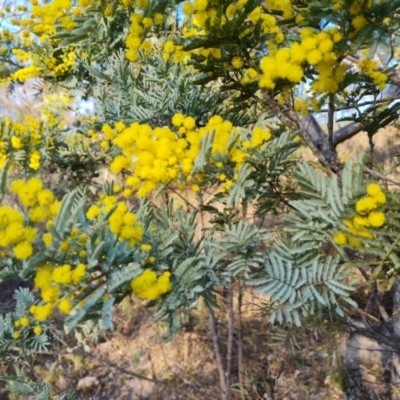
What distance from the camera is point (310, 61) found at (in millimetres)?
830

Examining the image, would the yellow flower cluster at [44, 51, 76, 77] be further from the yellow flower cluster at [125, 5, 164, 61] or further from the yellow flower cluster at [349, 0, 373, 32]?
the yellow flower cluster at [349, 0, 373, 32]

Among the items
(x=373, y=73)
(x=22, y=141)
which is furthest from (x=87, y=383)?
(x=373, y=73)

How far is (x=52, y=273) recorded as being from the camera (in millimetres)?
764

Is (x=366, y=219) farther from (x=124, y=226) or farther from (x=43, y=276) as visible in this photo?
(x=43, y=276)

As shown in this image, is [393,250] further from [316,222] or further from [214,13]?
[214,13]

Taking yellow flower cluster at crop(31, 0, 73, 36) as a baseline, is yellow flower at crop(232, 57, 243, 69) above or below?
below

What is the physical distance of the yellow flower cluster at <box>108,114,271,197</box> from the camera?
101cm

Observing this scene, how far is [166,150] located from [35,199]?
13.7 inches

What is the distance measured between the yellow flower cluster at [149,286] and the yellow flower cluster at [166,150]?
279mm

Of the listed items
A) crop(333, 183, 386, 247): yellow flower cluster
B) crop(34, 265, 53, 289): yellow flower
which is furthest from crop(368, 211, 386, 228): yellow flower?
crop(34, 265, 53, 289): yellow flower

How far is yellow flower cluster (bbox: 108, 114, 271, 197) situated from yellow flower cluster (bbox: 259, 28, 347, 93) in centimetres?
21

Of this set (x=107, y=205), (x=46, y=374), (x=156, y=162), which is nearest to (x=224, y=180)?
(x=156, y=162)

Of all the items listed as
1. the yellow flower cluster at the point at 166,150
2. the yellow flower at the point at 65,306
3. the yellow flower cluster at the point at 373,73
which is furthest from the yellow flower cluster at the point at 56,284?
the yellow flower cluster at the point at 373,73

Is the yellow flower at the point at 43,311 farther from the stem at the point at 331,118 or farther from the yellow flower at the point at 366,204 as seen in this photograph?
the stem at the point at 331,118
